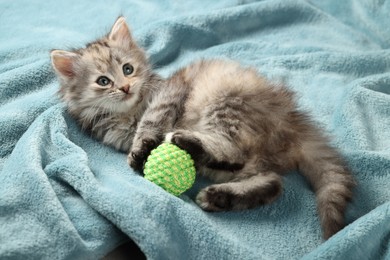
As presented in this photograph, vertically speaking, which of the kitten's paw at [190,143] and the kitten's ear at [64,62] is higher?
the kitten's ear at [64,62]

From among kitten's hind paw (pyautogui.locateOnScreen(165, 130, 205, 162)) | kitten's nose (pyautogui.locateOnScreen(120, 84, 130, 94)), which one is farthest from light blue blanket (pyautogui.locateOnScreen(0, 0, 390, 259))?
kitten's nose (pyautogui.locateOnScreen(120, 84, 130, 94))

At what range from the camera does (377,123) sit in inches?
72.3

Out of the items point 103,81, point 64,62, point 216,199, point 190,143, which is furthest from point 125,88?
point 216,199

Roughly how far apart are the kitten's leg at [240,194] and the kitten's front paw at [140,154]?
257mm

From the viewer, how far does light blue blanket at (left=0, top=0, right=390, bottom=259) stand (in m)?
1.20

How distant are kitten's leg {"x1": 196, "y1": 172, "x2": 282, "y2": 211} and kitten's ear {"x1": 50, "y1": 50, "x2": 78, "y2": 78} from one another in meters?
0.83

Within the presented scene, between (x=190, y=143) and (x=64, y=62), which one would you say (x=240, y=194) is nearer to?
(x=190, y=143)

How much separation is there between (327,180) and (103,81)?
975mm

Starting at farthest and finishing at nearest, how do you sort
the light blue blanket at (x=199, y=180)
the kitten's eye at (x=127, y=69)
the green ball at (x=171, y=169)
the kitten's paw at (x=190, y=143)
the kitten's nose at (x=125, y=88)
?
1. the kitten's eye at (x=127, y=69)
2. the kitten's nose at (x=125, y=88)
3. the kitten's paw at (x=190, y=143)
4. the green ball at (x=171, y=169)
5. the light blue blanket at (x=199, y=180)

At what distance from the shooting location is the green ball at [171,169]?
4.49 ft

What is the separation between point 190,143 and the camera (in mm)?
1487

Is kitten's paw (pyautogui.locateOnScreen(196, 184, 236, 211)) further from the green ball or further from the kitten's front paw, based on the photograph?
the kitten's front paw

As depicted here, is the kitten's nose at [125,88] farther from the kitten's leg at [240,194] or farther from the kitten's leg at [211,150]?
the kitten's leg at [240,194]

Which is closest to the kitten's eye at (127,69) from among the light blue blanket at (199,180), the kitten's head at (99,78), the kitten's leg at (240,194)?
the kitten's head at (99,78)
